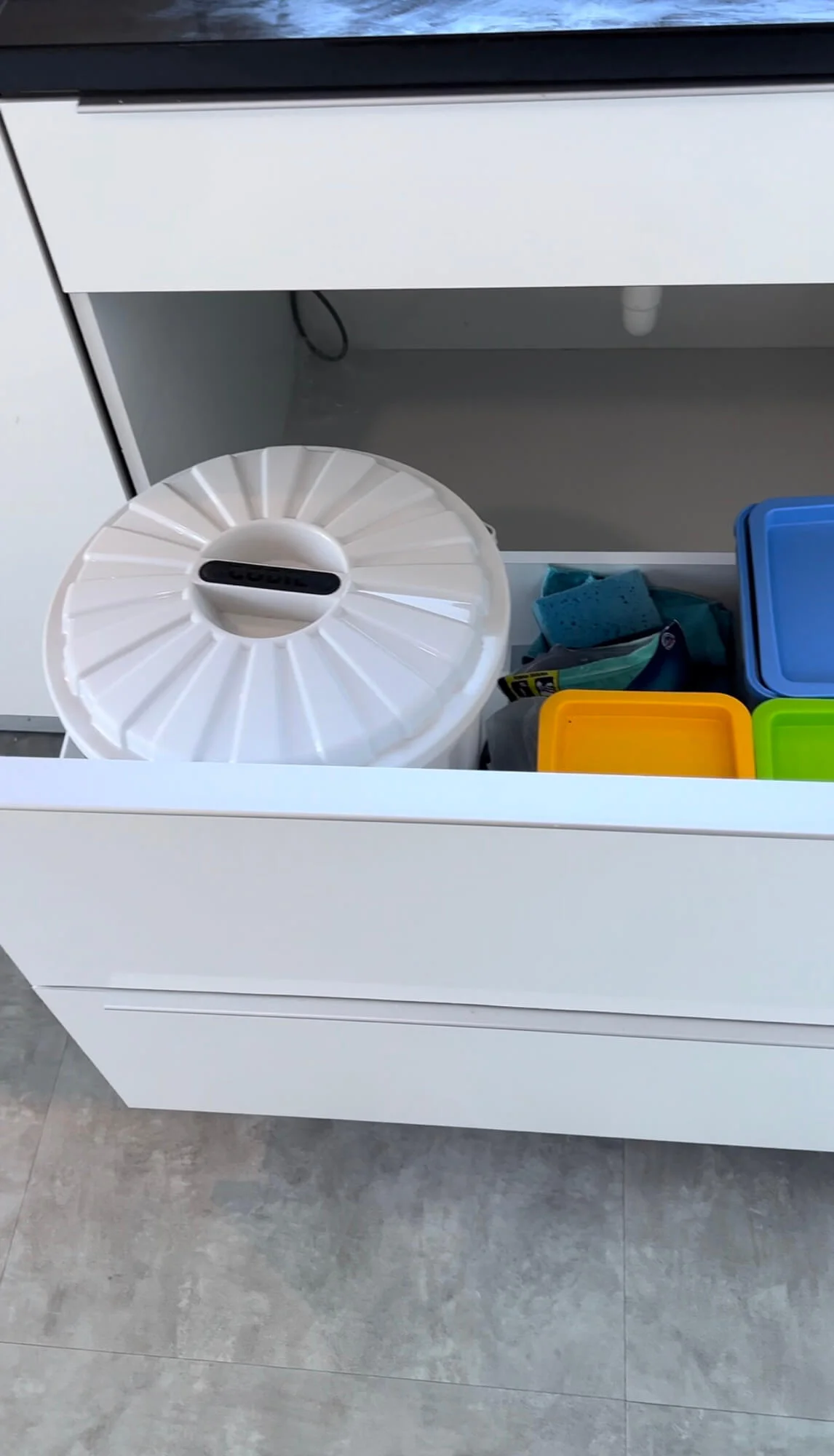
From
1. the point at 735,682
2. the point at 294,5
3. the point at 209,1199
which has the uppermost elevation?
the point at 294,5

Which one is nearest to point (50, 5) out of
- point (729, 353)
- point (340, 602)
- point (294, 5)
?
point (294, 5)

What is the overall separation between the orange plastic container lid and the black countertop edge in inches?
15.2

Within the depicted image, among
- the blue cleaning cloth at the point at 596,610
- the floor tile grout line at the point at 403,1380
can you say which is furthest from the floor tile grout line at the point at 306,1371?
the blue cleaning cloth at the point at 596,610

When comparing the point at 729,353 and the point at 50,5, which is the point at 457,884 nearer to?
the point at 50,5

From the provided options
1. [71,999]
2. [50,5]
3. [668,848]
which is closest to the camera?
[668,848]

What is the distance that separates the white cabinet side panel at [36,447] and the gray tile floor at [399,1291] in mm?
479

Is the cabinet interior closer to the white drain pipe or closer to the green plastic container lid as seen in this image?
the white drain pipe

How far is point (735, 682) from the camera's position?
96 cm

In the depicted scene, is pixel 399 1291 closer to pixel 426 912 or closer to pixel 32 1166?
pixel 32 1166

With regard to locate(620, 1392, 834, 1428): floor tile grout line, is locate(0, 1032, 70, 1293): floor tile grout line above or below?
above

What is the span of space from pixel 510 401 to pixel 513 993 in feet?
3.10

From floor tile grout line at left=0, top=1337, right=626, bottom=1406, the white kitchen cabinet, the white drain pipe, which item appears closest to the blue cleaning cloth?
the white kitchen cabinet

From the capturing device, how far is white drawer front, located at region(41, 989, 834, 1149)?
2.63 feet

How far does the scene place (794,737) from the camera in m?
0.82
